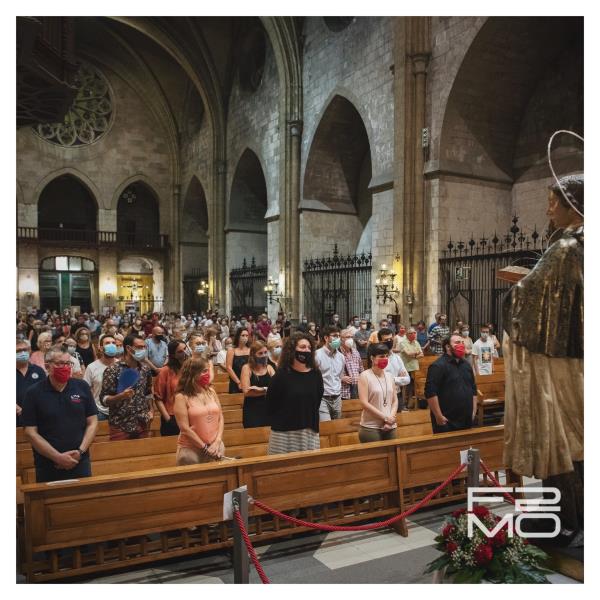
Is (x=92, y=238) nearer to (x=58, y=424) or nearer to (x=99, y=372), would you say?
(x=99, y=372)

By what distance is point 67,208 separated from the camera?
36.8 m

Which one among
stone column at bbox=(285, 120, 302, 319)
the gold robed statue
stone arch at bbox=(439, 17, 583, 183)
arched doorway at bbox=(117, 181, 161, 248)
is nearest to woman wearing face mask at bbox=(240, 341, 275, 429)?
the gold robed statue

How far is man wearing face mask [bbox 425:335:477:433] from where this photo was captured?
5781mm

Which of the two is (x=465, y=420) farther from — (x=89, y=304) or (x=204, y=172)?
(x=89, y=304)

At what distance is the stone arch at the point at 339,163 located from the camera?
21584 mm

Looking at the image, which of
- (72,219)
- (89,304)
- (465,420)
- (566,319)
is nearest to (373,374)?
(465,420)

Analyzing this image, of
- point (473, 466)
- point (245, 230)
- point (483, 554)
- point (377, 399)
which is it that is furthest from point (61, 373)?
point (245, 230)

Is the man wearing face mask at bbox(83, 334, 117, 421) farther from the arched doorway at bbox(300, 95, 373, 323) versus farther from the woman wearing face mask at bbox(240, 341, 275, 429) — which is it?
the arched doorway at bbox(300, 95, 373, 323)

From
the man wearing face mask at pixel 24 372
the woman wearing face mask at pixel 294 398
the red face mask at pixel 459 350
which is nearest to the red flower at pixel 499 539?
the woman wearing face mask at pixel 294 398

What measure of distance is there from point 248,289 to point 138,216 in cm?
1474

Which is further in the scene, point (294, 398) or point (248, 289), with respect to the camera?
point (248, 289)

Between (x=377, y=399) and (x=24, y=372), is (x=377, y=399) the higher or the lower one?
the lower one

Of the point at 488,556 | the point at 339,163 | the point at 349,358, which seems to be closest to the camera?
the point at 488,556

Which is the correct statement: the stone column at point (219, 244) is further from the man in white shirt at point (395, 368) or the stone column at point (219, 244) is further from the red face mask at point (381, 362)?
the red face mask at point (381, 362)
